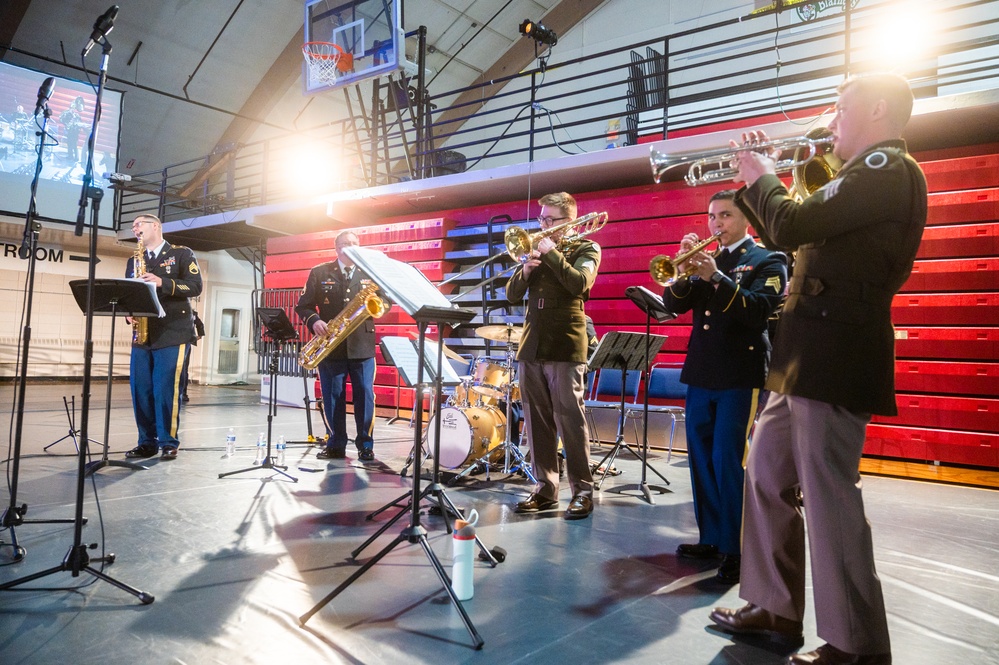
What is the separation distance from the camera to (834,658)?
5.66ft

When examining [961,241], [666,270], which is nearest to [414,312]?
[666,270]

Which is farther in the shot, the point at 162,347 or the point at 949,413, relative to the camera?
the point at 949,413

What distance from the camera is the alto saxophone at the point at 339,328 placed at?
4883mm

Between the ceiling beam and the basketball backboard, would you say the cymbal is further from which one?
the ceiling beam

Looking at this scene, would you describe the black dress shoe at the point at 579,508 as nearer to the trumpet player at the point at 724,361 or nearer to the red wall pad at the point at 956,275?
the trumpet player at the point at 724,361

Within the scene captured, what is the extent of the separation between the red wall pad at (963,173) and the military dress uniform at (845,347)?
4.88 m

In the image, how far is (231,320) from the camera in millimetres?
13773

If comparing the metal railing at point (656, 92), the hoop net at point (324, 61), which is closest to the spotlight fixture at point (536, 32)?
the metal railing at point (656, 92)

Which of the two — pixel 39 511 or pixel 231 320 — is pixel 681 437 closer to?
pixel 39 511

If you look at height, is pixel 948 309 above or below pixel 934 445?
above

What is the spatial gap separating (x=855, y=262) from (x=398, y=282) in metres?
1.51

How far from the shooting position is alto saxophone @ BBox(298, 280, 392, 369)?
4883 mm

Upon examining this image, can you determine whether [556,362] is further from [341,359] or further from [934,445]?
[934,445]

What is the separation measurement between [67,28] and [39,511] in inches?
452
